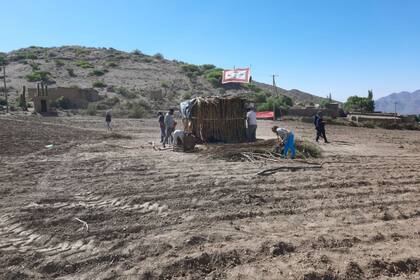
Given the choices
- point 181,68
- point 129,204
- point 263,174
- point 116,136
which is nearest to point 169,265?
point 129,204

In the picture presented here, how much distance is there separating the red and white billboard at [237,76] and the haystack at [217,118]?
10.6m

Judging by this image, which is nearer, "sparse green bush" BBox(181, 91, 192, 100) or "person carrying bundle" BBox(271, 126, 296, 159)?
"person carrying bundle" BBox(271, 126, 296, 159)

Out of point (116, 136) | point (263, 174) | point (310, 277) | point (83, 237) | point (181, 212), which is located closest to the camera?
point (310, 277)

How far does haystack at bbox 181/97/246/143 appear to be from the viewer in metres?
16.6

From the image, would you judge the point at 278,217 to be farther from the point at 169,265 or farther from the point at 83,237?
the point at 83,237

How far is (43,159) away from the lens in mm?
12750

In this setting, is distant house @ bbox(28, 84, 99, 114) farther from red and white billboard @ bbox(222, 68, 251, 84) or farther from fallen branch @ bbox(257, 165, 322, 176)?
fallen branch @ bbox(257, 165, 322, 176)

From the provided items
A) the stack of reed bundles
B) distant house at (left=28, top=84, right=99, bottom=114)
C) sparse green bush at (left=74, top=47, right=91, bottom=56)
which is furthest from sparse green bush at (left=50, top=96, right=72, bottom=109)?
sparse green bush at (left=74, top=47, right=91, bottom=56)

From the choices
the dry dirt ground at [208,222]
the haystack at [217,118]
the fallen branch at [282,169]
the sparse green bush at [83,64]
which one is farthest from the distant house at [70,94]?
the fallen branch at [282,169]

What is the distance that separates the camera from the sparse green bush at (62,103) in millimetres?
41000

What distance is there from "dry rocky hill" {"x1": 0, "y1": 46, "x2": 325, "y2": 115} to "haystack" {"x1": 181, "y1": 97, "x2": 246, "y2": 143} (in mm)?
21869

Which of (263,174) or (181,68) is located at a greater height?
(181,68)

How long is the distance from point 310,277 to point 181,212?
2822 mm

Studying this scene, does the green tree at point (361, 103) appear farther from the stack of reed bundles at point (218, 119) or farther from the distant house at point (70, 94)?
the stack of reed bundles at point (218, 119)
